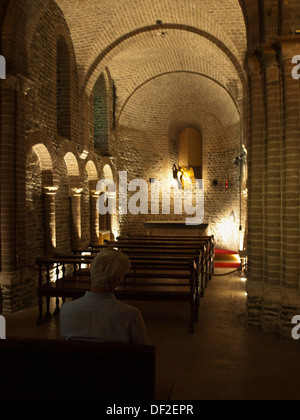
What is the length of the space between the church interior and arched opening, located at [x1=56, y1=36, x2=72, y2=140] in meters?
0.04

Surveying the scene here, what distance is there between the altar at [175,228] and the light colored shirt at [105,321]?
12082 mm

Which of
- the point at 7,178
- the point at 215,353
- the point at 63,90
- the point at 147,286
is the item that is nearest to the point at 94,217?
the point at 63,90

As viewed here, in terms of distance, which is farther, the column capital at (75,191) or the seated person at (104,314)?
the column capital at (75,191)

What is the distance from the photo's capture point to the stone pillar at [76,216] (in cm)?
1112

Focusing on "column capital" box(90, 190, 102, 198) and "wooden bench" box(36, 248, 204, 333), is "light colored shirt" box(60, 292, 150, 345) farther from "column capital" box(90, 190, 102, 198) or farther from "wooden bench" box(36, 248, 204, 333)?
"column capital" box(90, 190, 102, 198)

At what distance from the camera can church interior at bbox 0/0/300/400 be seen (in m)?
4.46

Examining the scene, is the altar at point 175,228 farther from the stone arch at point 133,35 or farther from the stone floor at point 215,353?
the stone floor at point 215,353

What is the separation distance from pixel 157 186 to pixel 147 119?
10.3 ft

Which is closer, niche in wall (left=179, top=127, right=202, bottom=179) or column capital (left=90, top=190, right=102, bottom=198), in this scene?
column capital (left=90, top=190, right=102, bottom=198)

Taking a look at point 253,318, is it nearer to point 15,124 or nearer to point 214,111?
point 15,124

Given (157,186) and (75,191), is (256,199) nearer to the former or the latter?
(75,191)

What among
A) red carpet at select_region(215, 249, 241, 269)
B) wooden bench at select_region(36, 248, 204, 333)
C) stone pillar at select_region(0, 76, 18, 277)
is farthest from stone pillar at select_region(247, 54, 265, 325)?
red carpet at select_region(215, 249, 241, 269)

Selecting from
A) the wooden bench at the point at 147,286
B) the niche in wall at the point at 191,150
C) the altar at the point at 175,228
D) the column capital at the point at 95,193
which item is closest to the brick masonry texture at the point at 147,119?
the column capital at the point at 95,193
